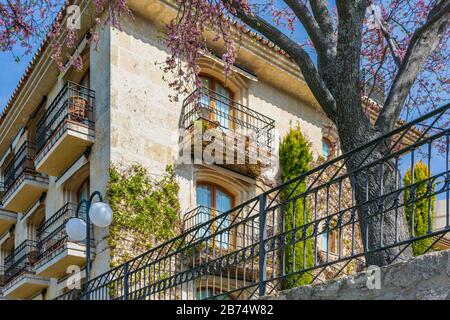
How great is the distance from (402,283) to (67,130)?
40.1 ft

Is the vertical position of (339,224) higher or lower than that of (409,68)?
lower

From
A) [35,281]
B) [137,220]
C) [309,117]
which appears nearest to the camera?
[137,220]

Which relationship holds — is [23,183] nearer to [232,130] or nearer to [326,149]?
[232,130]

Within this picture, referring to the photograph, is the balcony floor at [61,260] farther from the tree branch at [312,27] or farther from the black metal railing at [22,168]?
the tree branch at [312,27]

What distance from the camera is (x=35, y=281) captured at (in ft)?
61.2

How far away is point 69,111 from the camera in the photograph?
A: 1669cm

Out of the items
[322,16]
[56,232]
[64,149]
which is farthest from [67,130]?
[322,16]

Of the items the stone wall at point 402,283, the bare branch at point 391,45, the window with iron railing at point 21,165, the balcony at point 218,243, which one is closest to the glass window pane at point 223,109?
the balcony at point 218,243

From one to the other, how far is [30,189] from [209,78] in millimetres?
6351

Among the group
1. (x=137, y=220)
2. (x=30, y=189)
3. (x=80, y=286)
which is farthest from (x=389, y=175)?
(x=30, y=189)

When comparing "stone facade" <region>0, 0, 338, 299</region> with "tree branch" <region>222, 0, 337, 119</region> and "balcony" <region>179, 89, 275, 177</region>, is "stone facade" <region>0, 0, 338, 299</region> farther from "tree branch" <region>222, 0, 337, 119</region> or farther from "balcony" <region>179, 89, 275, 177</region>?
"tree branch" <region>222, 0, 337, 119</region>

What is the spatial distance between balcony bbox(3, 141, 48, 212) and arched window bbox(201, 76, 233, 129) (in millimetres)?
5449
